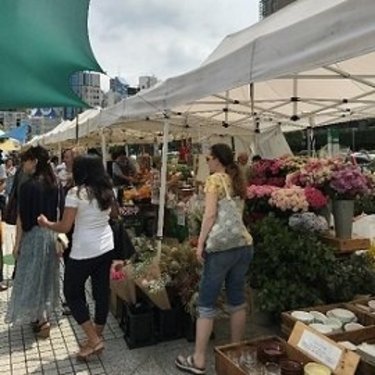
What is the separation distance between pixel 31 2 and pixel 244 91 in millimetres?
5039

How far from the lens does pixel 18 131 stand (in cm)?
2712

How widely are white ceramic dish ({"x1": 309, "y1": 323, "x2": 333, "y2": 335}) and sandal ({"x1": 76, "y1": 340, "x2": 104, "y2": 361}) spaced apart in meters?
1.69

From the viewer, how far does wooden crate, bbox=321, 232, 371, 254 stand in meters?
3.75

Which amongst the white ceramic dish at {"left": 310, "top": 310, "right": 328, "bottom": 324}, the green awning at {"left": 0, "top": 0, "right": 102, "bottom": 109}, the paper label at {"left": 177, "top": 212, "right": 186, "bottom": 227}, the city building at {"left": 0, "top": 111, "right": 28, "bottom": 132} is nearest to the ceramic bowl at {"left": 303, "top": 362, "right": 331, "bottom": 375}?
the white ceramic dish at {"left": 310, "top": 310, "right": 328, "bottom": 324}

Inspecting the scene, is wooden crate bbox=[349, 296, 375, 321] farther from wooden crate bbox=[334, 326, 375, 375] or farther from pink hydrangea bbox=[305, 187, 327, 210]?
pink hydrangea bbox=[305, 187, 327, 210]

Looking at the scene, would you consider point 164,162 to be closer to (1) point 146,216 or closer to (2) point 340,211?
(2) point 340,211

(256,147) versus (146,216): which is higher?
(256,147)

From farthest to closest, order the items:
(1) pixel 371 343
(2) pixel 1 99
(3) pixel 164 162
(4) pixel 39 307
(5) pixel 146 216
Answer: (5) pixel 146 216 → (3) pixel 164 162 → (4) pixel 39 307 → (1) pixel 371 343 → (2) pixel 1 99

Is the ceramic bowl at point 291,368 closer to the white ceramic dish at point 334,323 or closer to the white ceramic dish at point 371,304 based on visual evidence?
the white ceramic dish at point 334,323

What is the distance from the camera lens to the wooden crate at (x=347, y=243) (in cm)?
375

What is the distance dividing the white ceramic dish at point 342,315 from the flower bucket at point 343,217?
0.78 meters

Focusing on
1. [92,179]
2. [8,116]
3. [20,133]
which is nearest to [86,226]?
[92,179]

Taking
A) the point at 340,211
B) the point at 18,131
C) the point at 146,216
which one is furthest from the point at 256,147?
the point at 18,131

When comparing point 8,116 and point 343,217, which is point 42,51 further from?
point 8,116
